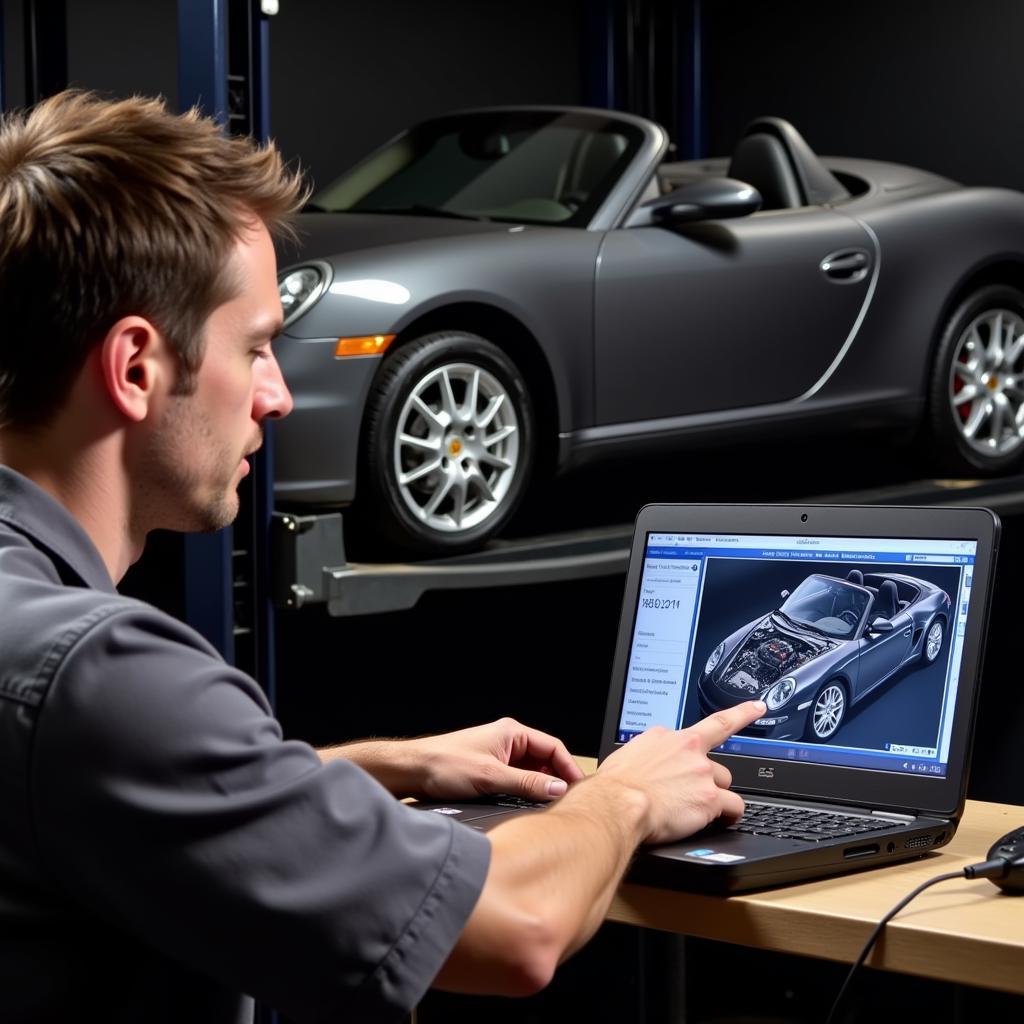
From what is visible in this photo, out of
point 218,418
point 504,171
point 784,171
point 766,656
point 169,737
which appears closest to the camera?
point 169,737

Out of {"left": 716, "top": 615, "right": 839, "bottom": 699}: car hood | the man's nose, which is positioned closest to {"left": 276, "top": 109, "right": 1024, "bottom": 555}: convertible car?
{"left": 716, "top": 615, "right": 839, "bottom": 699}: car hood

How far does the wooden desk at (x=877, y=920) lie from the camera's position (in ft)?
4.51

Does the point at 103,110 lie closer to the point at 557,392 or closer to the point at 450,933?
the point at 450,933

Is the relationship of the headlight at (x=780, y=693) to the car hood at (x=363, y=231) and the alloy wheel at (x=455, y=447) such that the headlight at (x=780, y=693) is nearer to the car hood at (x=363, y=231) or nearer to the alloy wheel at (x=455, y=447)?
the alloy wheel at (x=455, y=447)

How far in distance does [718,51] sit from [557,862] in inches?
204

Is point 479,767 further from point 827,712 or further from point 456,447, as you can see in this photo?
point 456,447

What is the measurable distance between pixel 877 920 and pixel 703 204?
9.42ft

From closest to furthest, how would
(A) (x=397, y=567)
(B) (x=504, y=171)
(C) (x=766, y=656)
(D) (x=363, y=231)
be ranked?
(C) (x=766, y=656)
(A) (x=397, y=567)
(D) (x=363, y=231)
(B) (x=504, y=171)

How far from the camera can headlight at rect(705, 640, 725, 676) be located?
6.04 feet

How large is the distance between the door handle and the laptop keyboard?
295 centimetres

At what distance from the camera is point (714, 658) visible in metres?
1.85

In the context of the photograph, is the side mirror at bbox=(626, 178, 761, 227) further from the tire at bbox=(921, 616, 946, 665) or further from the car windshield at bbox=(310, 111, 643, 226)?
the tire at bbox=(921, 616, 946, 665)

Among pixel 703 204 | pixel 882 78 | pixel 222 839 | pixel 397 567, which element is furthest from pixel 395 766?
pixel 882 78

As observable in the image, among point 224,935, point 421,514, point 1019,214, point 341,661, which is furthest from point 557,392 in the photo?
point 224,935
